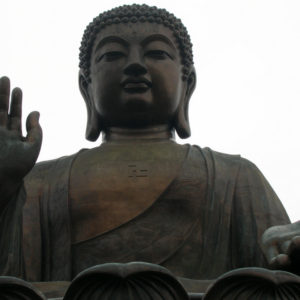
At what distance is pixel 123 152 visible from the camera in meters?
8.20

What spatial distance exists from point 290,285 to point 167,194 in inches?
81.4

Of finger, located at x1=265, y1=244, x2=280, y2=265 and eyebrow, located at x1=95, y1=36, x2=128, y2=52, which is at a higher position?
eyebrow, located at x1=95, y1=36, x2=128, y2=52

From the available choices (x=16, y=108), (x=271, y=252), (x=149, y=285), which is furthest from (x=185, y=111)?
(x=149, y=285)

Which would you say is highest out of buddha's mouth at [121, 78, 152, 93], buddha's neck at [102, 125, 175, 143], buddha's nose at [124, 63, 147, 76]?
buddha's nose at [124, 63, 147, 76]

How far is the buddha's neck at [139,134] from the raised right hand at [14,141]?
1.63 meters

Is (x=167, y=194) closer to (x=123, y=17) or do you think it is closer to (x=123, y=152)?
(x=123, y=152)

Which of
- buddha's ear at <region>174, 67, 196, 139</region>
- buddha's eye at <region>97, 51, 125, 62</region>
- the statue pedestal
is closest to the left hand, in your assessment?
the statue pedestal

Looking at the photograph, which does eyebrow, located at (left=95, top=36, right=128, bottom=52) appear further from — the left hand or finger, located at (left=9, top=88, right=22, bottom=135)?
the left hand

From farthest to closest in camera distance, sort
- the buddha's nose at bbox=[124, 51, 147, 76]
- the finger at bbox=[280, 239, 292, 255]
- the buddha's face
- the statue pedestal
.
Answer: the buddha's face < the buddha's nose at bbox=[124, 51, 147, 76] < the finger at bbox=[280, 239, 292, 255] < the statue pedestal

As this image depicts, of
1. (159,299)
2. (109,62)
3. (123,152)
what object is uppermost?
(109,62)

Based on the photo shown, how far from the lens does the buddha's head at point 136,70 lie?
834 centimetres

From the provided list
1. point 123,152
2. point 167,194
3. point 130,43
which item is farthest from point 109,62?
point 167,194

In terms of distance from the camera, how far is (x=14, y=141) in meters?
6.85

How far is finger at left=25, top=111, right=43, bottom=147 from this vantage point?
22.6ft
